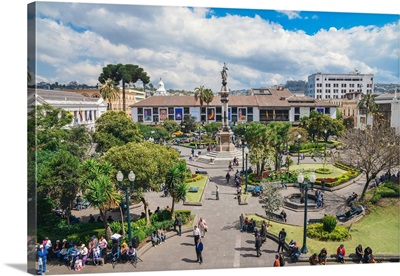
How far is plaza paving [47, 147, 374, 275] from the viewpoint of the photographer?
15453mm

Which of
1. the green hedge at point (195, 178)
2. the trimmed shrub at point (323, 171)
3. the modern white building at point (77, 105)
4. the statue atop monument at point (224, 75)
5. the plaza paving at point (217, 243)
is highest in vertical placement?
the statue atop monument at point (224, 75)

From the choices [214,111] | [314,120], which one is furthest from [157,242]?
[214,111]

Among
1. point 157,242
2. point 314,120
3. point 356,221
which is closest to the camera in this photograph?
point 157,242

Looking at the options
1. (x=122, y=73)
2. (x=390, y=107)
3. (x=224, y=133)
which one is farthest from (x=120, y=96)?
(x=390, y=107)

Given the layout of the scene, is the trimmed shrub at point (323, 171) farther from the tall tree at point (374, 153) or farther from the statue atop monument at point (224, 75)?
the statue atop monument at point (224, 75)

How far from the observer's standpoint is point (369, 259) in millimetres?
15484

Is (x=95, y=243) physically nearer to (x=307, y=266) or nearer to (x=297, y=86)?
(x=307, y=266)

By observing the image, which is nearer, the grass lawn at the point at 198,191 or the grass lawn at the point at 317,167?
the grass lawn at the point at 198,191

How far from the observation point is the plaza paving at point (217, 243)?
15.5 m

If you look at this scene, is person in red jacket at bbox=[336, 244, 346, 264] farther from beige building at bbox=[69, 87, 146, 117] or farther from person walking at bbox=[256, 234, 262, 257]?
beige building at bbox=[69, 87, 146, 117]

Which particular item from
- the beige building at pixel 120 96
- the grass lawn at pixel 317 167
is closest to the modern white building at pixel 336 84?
the beige building at pixel 120 96

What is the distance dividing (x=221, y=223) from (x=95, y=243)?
7.96 metres

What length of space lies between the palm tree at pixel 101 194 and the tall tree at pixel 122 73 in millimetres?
59523

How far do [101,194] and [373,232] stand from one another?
571 inches
